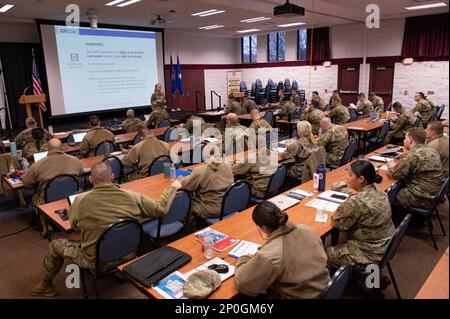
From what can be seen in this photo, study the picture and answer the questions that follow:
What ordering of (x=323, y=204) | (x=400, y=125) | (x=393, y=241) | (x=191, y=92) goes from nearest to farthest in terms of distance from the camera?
(x=393, y=241), (x=323, y=204), (x=400, y=125), (x=191, y=92)

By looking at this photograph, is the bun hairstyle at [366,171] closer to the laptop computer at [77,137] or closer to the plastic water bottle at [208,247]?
the plastic water bottle at [208,247]

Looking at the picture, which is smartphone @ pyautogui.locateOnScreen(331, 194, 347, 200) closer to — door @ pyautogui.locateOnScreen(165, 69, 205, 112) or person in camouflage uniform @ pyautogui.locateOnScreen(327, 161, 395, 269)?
person in camouflage uniform @ pyautogui.locateOnScreen(327, 161, 395, 269)

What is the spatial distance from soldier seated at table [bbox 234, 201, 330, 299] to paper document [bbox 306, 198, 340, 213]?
1269 millimetres

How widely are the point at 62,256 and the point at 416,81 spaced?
1331 centimetres

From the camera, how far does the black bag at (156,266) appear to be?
7.46 ft

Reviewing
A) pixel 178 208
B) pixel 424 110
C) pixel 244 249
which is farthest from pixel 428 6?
pixel 244 249

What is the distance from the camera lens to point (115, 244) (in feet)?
9.64

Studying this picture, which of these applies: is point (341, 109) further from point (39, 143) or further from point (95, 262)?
point (95, 262)

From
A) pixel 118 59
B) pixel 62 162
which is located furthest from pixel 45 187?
pixel 118 59

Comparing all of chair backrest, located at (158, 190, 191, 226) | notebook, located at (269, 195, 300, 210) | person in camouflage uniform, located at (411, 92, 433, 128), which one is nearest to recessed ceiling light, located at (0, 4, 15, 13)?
chair backrest, located at (158, 190, 191, 226)

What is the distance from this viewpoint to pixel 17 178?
15.7ft

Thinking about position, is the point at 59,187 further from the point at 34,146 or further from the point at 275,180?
the point at 275,180

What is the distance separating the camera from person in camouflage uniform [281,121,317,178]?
5.14 meters

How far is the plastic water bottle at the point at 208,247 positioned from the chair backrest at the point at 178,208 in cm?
84
